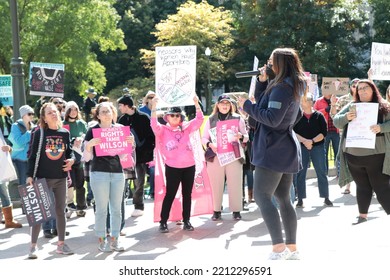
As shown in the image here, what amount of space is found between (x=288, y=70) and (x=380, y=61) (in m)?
4.33

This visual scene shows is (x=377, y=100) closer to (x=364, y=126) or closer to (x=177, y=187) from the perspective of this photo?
(x=364, y=126)

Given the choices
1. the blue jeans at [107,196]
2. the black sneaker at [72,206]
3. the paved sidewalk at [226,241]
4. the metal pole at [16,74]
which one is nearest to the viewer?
the paved sidewalk at [226,241]

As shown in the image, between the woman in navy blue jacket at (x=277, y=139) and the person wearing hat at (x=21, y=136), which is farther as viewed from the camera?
the person wearing hat at (x=21, y=136)

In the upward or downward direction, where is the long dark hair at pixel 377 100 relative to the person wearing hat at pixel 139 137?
upward

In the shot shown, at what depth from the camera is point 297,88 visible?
5852mm

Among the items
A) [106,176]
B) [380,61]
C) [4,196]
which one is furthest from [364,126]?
[4,196]

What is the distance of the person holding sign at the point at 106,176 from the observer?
7.57 m

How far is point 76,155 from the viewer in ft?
34.6

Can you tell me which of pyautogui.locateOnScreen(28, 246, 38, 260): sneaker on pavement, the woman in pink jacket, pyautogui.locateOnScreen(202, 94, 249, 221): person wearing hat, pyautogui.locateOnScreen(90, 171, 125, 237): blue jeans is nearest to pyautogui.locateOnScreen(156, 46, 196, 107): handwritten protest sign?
the woman in pink jacket

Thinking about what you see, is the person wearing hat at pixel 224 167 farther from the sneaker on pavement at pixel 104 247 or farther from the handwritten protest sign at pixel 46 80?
the handwritten protest sign at pixel 46 80

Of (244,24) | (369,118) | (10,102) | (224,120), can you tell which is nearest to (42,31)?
(244,24)

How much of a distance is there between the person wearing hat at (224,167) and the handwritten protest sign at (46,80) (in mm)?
3670

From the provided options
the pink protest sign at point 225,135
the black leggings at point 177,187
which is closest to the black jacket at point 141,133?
the pink protest sign at point 225,135

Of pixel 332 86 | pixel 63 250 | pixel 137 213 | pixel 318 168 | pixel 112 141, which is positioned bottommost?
pixel 137 213
